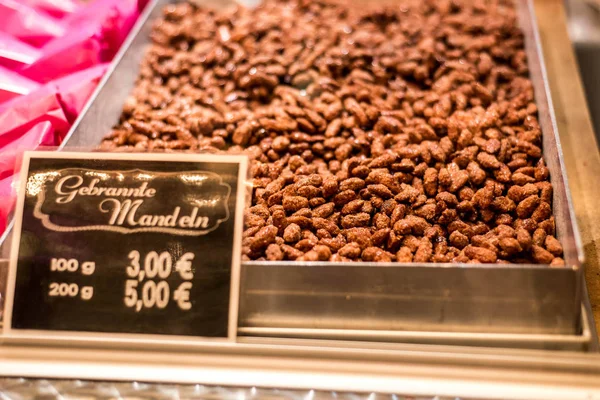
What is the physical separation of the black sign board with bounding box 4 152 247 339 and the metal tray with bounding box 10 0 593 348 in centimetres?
7

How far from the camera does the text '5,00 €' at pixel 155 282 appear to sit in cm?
79

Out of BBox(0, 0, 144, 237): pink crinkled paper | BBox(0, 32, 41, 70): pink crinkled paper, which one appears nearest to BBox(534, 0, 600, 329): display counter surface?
BBox(0, 0, 144, 237): pink crinkled paper

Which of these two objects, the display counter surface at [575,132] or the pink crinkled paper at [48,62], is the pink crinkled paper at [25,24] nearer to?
the pink crinkled paper at [48,62]

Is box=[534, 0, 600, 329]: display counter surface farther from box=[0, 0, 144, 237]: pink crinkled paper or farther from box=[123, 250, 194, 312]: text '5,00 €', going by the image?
box=[0, 0, 144, 237]: pink crinkled paper

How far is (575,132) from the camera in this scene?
1.40 meters

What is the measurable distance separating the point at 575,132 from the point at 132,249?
3.83 ft

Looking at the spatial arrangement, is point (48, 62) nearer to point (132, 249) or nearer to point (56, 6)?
point (56, 6)

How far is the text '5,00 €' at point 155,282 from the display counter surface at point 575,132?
0.71 m

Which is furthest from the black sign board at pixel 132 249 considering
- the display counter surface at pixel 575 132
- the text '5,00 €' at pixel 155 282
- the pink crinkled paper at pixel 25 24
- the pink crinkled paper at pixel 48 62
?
the pink crinkled paper at pixel 25 24

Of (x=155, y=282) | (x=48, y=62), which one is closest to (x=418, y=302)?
(x=155, y=282)

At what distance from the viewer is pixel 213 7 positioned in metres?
1.96

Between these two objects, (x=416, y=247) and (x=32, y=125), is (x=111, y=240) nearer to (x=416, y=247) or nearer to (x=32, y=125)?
(x=416, y=247)

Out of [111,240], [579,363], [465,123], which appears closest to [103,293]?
[111,240]

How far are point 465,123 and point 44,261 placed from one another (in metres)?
0.98
